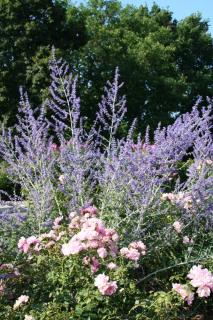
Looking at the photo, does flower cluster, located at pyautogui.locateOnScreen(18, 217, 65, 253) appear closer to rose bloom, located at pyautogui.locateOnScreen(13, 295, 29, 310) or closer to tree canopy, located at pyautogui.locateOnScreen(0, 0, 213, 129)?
rose bloom, located at pyautogui.locateOnScreen(13, 295, 29, 310)

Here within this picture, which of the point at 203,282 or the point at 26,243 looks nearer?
the point at 203,282

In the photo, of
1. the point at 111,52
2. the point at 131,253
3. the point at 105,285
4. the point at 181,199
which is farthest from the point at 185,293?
the point at 111,52

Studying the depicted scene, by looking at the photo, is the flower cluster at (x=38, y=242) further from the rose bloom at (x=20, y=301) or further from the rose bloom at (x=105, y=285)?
the rose bloom at (x=105, y=285)

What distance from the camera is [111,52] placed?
83.7 feet

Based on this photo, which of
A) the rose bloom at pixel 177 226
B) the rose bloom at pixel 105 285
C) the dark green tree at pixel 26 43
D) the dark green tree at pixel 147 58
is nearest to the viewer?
the rose bloom at pixel 105 285

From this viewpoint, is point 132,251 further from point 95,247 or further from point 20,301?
point 20,301

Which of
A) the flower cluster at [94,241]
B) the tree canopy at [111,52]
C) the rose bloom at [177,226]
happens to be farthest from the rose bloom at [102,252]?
the tree canopy at [111,52]

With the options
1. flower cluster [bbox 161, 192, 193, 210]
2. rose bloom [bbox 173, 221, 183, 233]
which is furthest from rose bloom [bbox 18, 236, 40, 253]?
flower cluster [bbox 161, 192, 193, 210]

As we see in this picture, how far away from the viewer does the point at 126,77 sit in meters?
24.9

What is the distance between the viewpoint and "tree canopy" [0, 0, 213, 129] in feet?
66.9

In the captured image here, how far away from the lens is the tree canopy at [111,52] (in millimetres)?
20406

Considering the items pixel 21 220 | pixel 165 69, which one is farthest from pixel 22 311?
pixel 165 69

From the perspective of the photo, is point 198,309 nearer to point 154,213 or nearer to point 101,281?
point 154,213

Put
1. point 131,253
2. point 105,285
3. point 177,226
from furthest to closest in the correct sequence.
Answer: point 177,226
point 131,253
point 105,285
